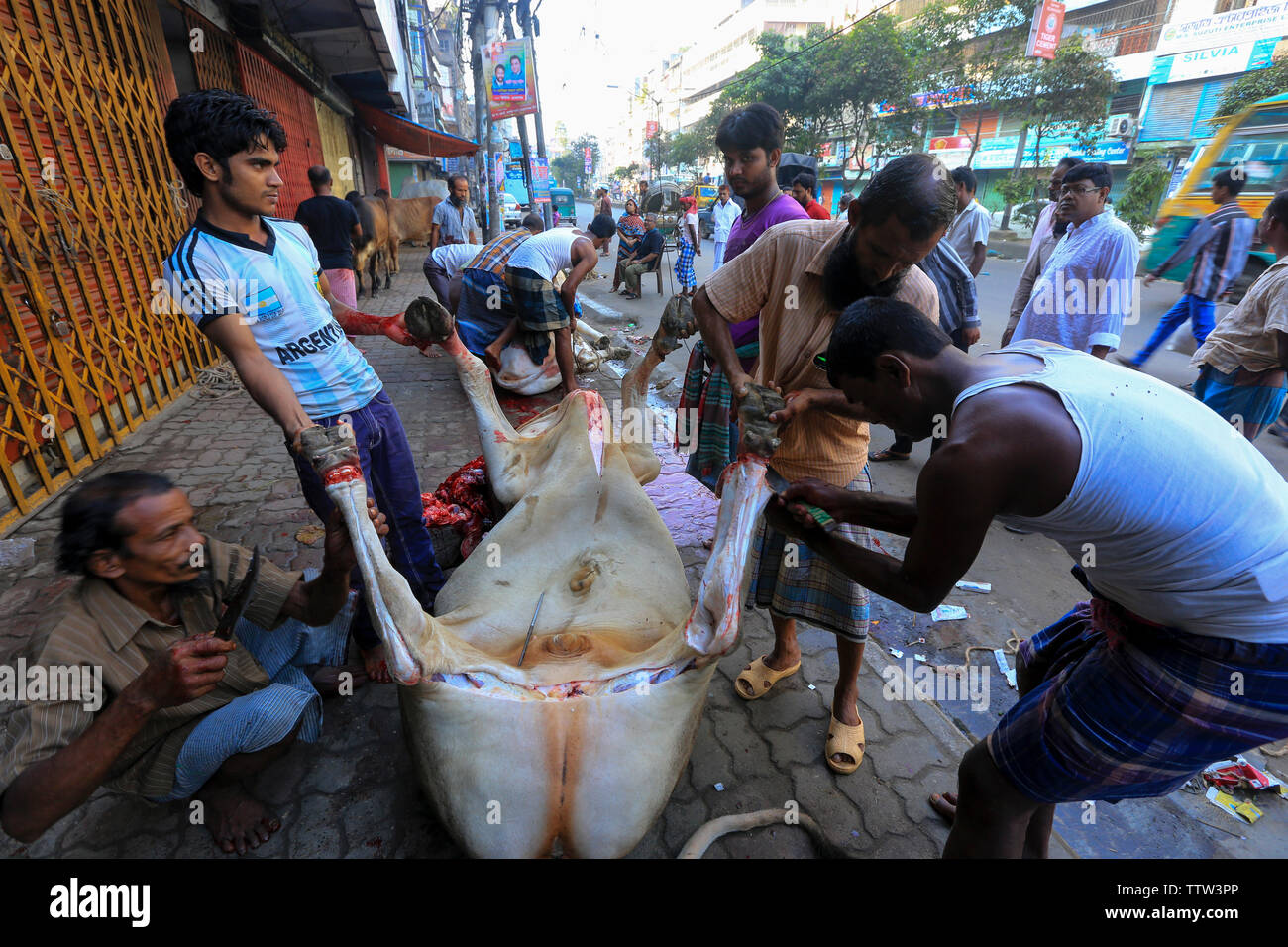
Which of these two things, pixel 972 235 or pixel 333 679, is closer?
pixel 333 679

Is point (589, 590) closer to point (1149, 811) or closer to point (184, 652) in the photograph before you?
point (184, 652)

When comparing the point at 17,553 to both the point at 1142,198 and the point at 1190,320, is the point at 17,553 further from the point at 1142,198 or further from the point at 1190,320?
the point at 1142,198

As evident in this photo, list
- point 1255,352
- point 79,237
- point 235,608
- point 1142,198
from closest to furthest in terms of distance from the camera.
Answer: point 235,608
point 1255,352
point 79,237
point 1142,198

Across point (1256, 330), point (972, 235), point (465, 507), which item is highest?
point (972, 235)

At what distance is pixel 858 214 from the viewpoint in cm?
177

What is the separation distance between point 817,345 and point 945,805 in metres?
1.50

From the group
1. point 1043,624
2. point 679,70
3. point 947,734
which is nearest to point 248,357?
point 947,734

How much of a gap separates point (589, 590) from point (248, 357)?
130 cm

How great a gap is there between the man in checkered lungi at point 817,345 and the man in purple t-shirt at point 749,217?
1.18 ft

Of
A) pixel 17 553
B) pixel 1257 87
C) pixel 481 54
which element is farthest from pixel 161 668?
pixel 1257 87

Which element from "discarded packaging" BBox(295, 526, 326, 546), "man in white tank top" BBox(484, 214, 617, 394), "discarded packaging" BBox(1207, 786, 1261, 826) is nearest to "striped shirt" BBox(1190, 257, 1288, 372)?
"discarded packaging" BBox(1207, 786, 1261, 826)

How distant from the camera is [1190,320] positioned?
5.14 metres

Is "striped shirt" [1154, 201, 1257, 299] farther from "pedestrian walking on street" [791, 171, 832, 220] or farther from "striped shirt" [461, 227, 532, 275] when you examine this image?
"striped shirt" [461, 227, 532, 275]

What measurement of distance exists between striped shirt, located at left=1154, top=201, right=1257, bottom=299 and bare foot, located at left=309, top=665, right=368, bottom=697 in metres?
6.51
